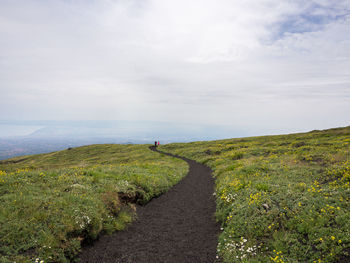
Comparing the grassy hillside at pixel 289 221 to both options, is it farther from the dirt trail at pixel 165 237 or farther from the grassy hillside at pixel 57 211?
the grassy hillside at pixel 57 211

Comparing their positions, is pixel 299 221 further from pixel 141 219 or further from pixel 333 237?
pixel 141 219

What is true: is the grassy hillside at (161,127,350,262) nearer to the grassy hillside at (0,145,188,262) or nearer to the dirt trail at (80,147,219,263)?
the dirt trail at (80,147,219,263)

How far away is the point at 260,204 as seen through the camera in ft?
35.8

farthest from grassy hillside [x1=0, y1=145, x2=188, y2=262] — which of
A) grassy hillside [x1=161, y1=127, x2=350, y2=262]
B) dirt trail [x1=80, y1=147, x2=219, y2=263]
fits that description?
grassy hillside [x1=161, y1=127, x2=350, y2=262]

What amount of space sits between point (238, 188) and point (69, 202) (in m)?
11.6

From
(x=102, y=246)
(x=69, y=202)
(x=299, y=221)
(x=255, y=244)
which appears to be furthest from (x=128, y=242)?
(x=299, y=221)

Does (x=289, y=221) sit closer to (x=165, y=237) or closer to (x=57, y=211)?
(x=165, y=237)

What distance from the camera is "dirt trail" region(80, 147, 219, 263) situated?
8992mm

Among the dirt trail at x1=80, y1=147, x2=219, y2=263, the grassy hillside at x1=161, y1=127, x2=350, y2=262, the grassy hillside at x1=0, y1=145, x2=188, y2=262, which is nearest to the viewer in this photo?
the grassy hillside at x1=161, y1=127, x2=350, y2=262

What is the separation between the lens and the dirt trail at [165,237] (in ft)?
29.5

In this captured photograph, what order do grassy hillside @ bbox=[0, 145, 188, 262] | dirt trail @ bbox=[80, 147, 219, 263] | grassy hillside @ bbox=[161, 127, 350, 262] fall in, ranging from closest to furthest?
grassy hillside @ bbox=[161, 127, 350, 262]
grassy hillside @ bbox=[0, 145, 188, 262]
dirt trail @ bbox=[80, 147, 219, 263]

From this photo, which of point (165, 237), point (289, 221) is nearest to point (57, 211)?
point (165, 237)

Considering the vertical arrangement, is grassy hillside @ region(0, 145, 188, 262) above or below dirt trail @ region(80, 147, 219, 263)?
above

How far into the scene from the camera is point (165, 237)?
10.9 m
